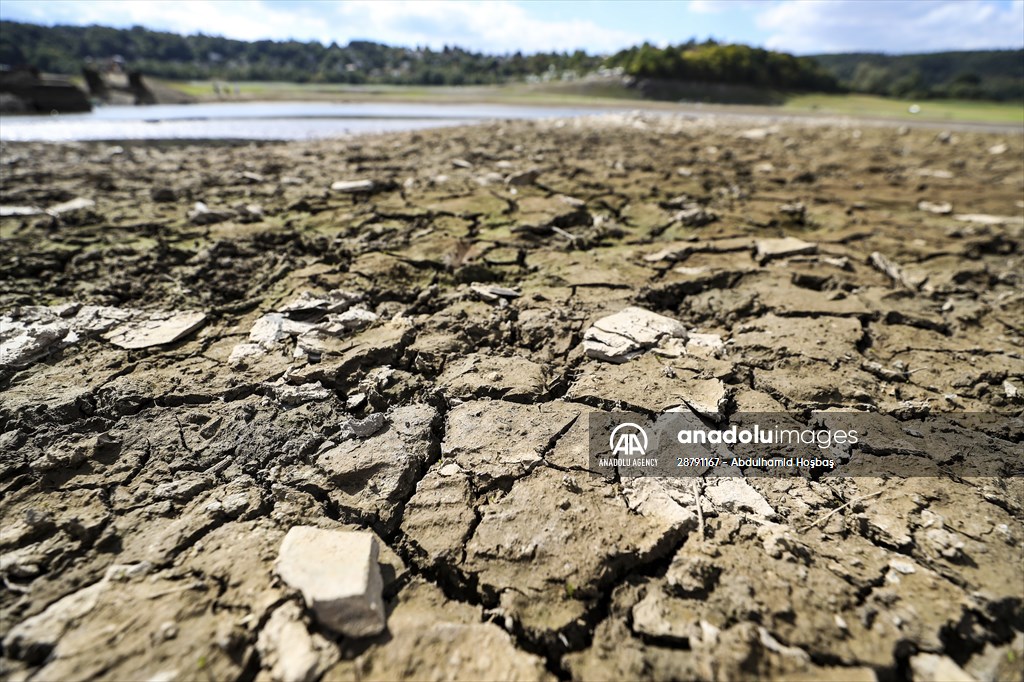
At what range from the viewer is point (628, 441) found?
5.80ft

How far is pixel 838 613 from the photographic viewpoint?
114 cm

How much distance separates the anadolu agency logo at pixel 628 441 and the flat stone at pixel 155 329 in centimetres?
221

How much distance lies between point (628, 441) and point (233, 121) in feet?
41.4

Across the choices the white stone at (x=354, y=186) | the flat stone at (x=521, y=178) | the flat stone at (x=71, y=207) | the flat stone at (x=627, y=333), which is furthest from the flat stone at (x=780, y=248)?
the flat stone at (x=71, y=207)

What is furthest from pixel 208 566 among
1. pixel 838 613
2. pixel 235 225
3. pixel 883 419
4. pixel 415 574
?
pixel 235 225

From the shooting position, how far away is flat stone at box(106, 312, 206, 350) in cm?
230

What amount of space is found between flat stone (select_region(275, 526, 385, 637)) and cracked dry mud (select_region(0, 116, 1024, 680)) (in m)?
0.05

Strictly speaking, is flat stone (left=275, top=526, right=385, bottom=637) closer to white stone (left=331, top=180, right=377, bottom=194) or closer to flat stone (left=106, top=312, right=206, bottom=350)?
flat stone (left=106, top=312, right=206, bottom=350)

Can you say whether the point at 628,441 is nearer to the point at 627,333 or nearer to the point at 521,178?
the point at 627,333

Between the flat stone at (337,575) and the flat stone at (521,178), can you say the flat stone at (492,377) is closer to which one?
the flat stone at (337,575)

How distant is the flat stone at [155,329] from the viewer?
2.30 metres

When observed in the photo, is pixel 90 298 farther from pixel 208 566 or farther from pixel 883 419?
pixel 883 419

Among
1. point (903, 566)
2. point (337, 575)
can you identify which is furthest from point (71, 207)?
point (903, 566)


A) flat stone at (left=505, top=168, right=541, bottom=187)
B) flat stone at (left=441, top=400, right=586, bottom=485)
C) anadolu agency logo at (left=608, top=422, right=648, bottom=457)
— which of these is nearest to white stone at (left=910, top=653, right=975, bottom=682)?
anadolu agency logo at (left=608, top=422, right=648, bottom=457)
